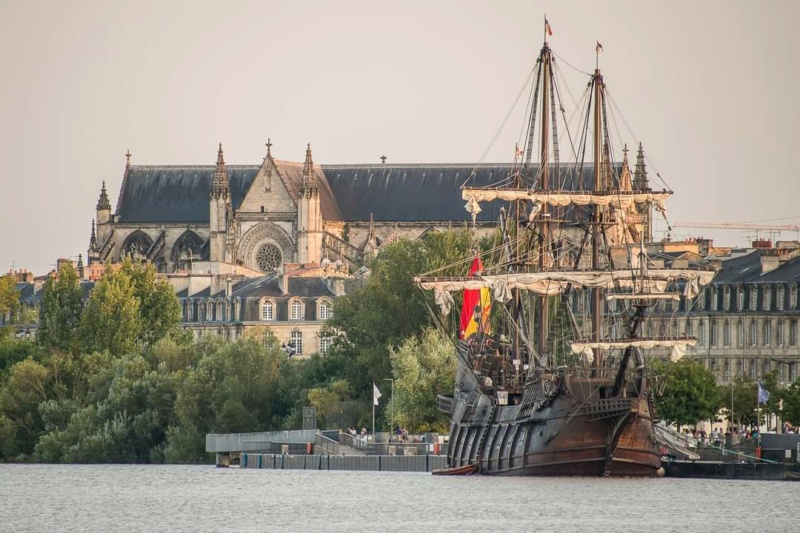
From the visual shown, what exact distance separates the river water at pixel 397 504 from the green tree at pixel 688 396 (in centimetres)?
1568

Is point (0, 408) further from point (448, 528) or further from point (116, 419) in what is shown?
point (448, 528)

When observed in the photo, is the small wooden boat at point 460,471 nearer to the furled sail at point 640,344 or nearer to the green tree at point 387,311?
the furled sail at point 640,344

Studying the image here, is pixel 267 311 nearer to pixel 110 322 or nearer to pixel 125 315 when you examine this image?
pixel 125 315

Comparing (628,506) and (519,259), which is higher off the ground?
(519,259)

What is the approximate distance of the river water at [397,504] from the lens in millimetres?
89625

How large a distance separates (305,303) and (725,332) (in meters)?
36.2

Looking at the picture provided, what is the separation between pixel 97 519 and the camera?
9450 centimetres

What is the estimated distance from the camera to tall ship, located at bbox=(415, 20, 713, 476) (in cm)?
10619

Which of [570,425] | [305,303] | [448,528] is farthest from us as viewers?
[305,303]

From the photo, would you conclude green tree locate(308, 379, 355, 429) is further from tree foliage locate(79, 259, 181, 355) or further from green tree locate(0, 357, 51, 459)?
tree foliage locate(79, 259, 181, 355)

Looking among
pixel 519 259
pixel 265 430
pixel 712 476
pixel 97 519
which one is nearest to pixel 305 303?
pixel 265 430

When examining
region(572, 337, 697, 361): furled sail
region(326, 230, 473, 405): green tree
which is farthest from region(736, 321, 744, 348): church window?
region(572, 337, 697, 361): furled sail

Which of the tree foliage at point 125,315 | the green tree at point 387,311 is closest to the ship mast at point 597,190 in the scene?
the green tree at point 387,311

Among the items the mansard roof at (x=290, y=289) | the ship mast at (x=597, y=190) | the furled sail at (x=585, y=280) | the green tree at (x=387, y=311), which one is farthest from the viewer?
the mansard roof at (x=290, y=289)
